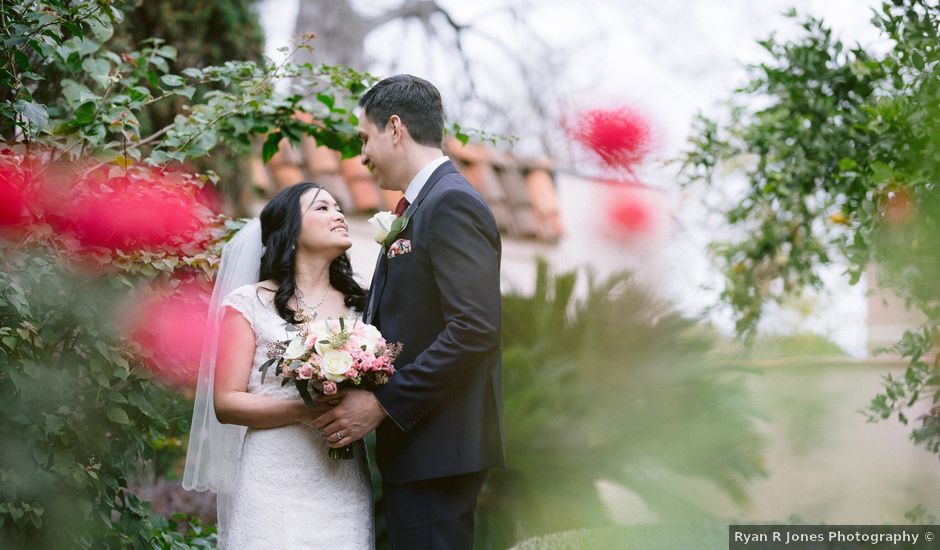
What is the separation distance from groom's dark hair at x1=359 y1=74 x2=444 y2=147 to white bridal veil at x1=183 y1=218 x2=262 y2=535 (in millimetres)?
698

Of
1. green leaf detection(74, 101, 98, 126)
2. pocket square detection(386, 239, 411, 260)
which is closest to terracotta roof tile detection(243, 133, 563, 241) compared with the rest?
green leaf detection(74, 101, 98, 126)

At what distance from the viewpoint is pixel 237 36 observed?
20.1 feet

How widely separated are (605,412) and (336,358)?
106 inches

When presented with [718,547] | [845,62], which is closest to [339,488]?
[718,547]

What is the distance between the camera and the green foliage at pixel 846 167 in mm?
2785

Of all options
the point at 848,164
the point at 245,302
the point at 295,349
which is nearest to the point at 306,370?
the point at 295,349

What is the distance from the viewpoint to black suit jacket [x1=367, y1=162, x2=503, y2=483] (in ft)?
7.60

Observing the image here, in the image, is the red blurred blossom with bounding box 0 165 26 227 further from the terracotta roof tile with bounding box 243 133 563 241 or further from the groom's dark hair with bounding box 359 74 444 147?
the terracotta roof tile with bounding box 243 133 563 241

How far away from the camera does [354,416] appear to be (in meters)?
2.36

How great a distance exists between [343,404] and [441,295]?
37cm

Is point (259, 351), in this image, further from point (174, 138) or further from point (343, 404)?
point (174, 138)

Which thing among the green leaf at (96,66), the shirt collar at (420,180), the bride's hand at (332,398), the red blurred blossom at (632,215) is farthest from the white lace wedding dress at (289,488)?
the red blurred blossom at (632,215)

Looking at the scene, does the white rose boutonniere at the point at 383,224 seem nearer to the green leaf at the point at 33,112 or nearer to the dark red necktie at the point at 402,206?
the dark red necktie at the point at 402,206

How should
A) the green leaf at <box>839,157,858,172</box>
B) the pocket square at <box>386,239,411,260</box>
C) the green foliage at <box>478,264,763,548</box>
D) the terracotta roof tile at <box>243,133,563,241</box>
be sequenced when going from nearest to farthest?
the pocket square at <box>386,239,411,260</box>, the green leaf at <box>839,157,858,172</box>, the green foliage at <box>478,264,763,548</box>, the terracotta roof tile at <box>243,133,563,241</box>
